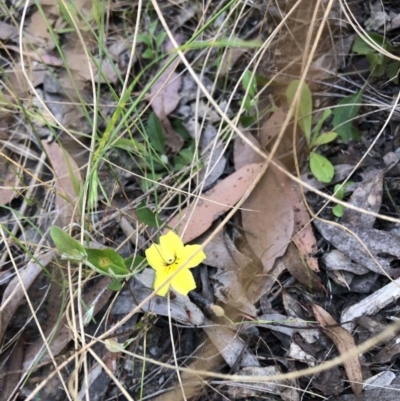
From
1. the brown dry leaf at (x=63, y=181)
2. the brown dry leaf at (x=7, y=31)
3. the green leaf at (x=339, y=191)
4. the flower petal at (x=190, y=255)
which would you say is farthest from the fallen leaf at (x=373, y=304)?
the brown dry leaf at (x=7, y=31)

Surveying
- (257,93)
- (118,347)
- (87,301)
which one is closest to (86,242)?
(87,301)

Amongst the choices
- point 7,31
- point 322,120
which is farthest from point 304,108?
point 7,31

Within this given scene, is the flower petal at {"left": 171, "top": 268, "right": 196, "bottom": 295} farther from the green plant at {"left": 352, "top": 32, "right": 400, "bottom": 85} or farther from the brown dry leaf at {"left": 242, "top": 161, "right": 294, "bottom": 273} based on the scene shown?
the green plant at {"left": 352, "top": 32, "right": 400, "bottom": 85}

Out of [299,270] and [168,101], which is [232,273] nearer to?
[299,270]

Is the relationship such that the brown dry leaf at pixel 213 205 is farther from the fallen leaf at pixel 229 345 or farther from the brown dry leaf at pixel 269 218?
the fallen leaf at pixel 229 345

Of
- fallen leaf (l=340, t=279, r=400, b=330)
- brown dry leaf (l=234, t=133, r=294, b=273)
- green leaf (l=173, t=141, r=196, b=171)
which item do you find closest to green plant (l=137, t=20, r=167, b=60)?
green leaf (l=173, t=141, r=196, b=171)
